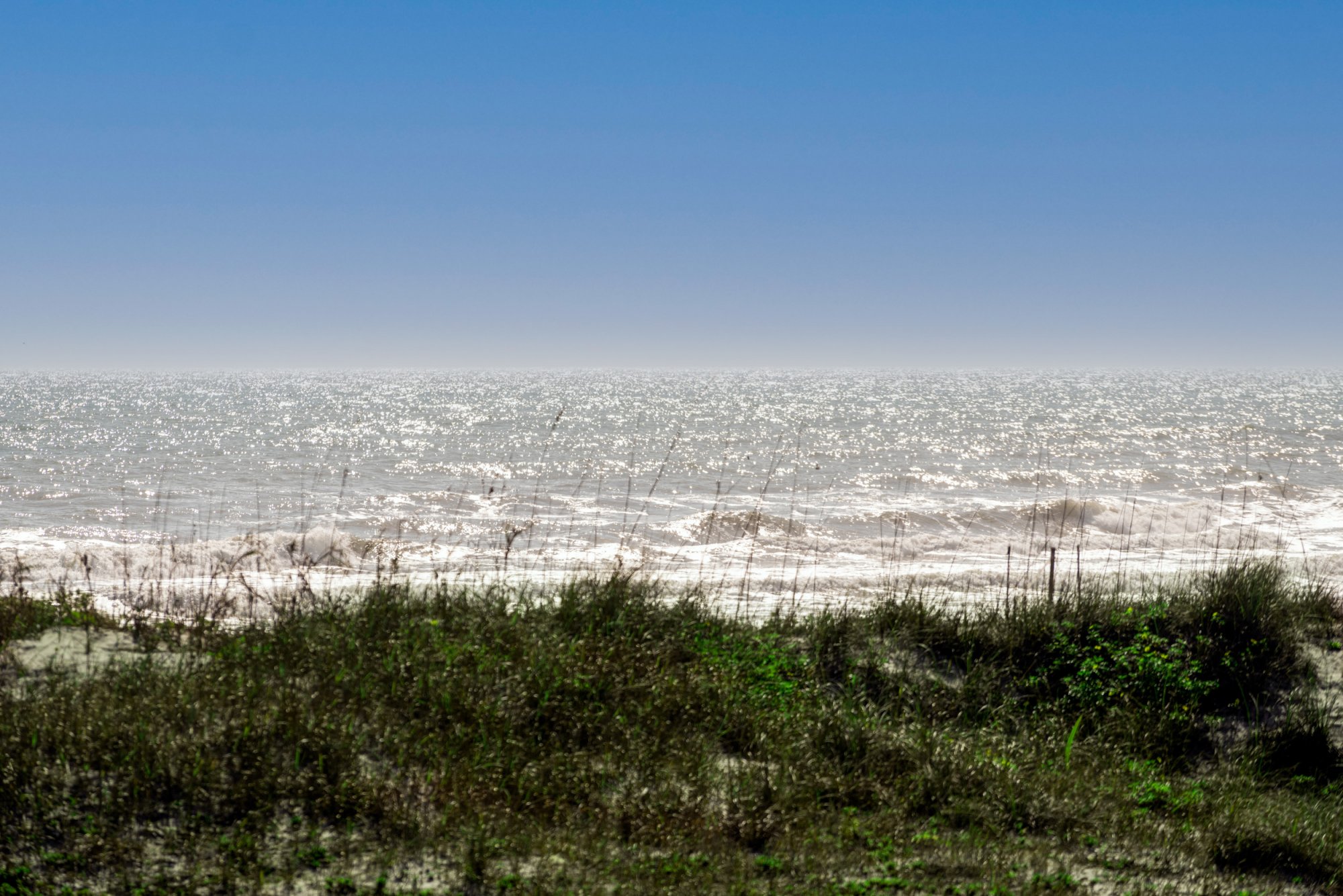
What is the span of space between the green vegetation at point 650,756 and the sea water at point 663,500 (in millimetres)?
1508

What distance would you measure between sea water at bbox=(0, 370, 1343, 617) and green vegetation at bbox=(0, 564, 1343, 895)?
59.4 inches

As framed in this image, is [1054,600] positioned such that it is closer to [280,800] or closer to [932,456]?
[280,800]

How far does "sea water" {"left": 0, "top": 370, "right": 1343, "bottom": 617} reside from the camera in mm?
14844

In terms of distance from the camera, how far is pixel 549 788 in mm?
4750

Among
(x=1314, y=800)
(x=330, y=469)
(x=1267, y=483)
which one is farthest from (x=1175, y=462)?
(x=1314, y=800)

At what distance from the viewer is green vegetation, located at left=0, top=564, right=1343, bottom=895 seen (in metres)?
4.16

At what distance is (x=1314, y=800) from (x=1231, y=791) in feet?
2.05

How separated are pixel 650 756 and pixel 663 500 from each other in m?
20.4

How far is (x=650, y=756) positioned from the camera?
5.18 m

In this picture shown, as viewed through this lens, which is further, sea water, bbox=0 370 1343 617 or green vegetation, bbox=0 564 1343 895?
sea water, bbox=0 370 1343 617

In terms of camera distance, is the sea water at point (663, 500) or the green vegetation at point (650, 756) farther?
the sea water at point (663, 500)

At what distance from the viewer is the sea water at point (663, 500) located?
14844mm

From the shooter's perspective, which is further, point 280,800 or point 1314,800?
point 1314,800

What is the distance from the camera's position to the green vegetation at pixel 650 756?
4.16 m
